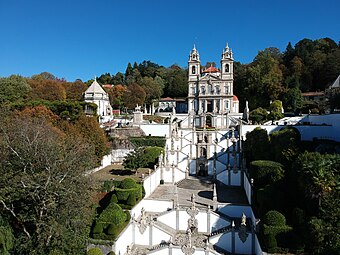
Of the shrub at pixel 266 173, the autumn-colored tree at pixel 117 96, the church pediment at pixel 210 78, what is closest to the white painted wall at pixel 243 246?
the shrub at pixel 266 173

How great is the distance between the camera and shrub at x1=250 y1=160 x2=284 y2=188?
18431 mm

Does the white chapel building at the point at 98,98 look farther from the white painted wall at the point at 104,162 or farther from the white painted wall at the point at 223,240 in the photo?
the white painted wall at the point at 223,240

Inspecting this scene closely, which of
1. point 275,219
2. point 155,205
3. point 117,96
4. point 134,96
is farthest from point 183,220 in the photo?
point 117,96

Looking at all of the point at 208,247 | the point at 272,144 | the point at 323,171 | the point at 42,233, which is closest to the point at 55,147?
the point at 42,233

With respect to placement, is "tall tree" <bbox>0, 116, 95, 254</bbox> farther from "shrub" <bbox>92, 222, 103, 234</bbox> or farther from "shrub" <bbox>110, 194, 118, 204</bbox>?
"shrub" <bbox>110, 194, 118, 204</bbox>

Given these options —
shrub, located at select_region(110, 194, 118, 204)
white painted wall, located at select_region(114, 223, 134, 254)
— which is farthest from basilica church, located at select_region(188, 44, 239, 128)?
white painted wall, located at select_region(114, 223, 134, 254)

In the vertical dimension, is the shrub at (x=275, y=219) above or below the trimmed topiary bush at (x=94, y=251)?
above

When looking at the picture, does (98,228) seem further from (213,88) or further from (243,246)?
(213,88)

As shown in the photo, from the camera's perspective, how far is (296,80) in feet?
164

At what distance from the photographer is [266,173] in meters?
19.2

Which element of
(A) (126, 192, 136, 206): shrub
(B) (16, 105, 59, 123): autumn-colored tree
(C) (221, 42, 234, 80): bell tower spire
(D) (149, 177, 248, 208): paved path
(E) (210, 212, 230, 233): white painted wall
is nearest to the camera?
(E) (210, 212, 230, 233): white painted wall

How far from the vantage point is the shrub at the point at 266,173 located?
18.4 m

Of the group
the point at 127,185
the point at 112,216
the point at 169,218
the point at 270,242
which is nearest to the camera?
the point at 270,242

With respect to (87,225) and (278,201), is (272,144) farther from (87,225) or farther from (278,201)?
(87,225)
